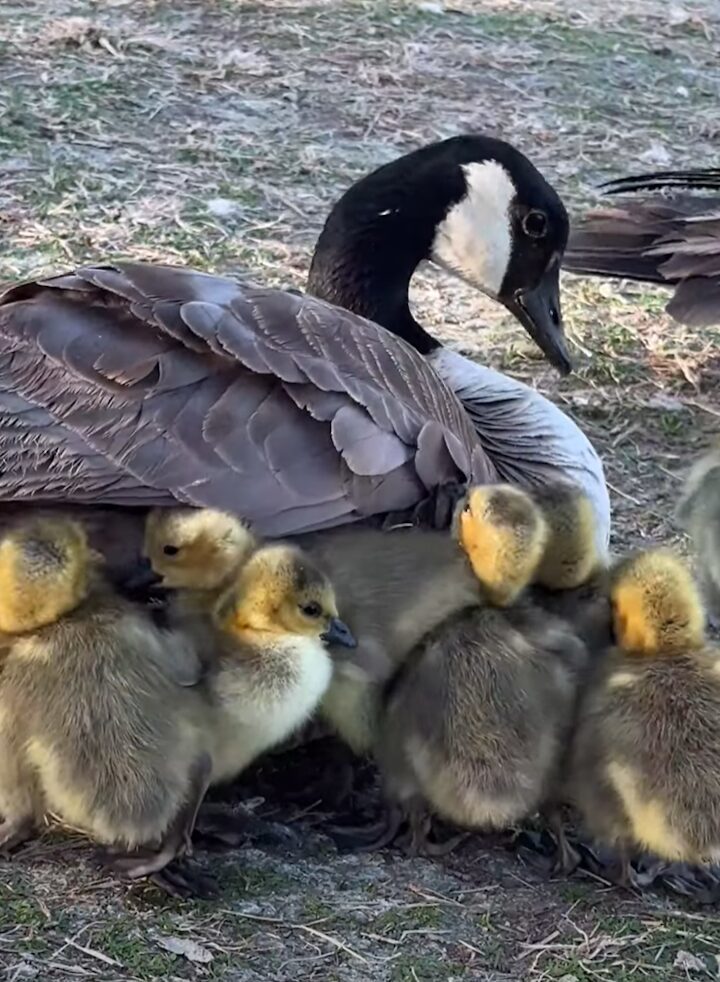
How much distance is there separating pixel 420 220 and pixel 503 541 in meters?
1.21

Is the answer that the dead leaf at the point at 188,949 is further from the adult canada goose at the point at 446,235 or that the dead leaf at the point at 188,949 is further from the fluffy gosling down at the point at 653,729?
the adult canada goose at the point at 446,235

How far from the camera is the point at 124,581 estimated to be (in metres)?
2.12

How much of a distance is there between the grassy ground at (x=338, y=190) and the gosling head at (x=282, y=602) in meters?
0.33

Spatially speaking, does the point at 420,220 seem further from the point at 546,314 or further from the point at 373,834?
the point at 373,834

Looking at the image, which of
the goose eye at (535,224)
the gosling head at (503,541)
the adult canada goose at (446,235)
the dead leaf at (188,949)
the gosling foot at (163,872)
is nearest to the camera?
the dead leaf at (188,949)

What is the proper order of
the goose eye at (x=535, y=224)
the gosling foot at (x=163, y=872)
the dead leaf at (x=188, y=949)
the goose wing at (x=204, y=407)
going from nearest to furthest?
1. the dead leaf at (x=188, y=949)
2. the gosling foot at (x=163, y=872)
3. the goose wing at (x=204, y=407)
4. the goose eye at (x=535, y=224)

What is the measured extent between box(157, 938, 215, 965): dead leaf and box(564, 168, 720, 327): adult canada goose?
5.60ft

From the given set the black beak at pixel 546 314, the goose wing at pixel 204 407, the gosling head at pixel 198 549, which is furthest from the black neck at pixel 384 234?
the gosling head at pixel 198 549

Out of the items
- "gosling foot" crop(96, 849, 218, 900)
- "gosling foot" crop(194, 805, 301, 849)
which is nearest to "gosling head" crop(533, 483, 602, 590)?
"gosling foot" crop(194, 805, 301, 849)

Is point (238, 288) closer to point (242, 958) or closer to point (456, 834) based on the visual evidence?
→ point (456, 834)

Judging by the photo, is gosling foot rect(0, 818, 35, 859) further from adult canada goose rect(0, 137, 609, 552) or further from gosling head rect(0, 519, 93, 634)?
adult canada goose rect(0, 137, 609, 552)

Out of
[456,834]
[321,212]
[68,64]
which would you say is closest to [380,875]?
[456,834]

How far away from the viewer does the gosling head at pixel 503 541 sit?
2.04 metres

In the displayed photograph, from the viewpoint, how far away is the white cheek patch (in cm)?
306
